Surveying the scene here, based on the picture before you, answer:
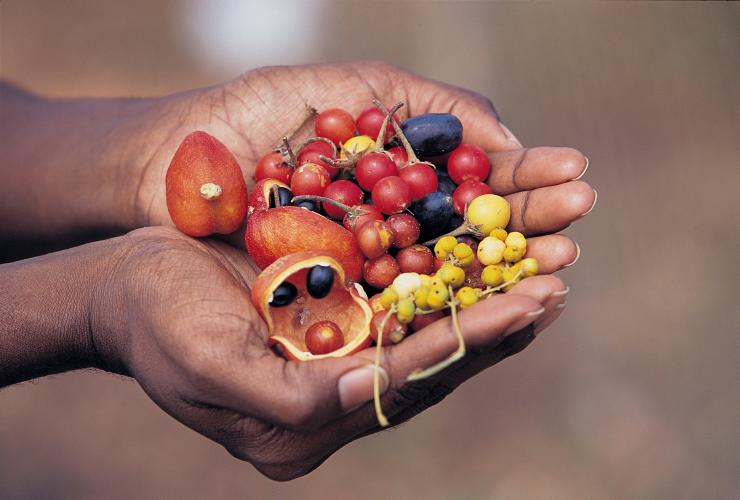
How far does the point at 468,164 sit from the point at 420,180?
0.23 m

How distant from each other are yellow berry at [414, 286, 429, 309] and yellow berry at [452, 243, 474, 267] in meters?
0.25

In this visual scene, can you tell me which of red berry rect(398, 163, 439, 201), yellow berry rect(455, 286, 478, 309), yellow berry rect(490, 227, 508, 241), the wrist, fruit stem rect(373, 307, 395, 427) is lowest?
the wrist

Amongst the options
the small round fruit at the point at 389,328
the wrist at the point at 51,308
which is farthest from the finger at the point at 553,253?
the wrist at the point at 51,308

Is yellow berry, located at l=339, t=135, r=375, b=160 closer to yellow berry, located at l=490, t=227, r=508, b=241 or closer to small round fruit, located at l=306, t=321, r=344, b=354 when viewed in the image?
yellow berry, located at l=490, t=227, r=508, b=241

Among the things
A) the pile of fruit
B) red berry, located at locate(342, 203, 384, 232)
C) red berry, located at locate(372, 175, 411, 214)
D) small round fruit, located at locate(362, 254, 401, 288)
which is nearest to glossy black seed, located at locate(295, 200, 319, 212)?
the pile of fruit

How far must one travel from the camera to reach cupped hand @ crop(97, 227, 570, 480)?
7.11 feet

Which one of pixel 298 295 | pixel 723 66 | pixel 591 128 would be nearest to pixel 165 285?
pixel 298 295

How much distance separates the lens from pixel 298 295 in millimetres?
→ 2572

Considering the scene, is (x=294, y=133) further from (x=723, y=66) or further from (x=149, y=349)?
(x=723, y=66)

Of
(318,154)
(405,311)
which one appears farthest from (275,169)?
(405,311)

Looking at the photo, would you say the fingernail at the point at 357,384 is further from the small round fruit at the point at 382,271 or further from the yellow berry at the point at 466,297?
the small round fruit at the point at 382,271

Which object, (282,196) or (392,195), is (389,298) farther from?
(282,196)

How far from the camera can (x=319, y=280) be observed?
2.47 metres

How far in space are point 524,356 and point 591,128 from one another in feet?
6.21
